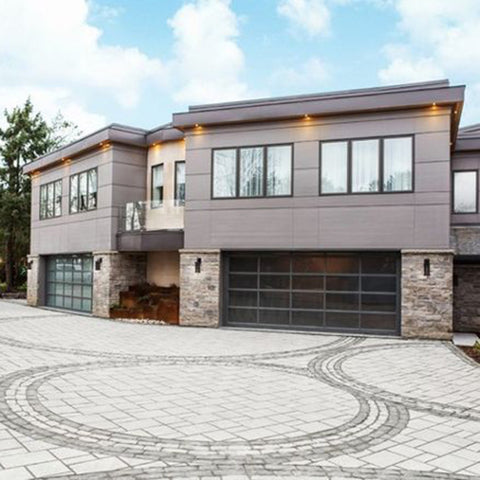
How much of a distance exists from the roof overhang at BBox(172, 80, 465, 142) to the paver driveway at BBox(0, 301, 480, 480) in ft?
20.7

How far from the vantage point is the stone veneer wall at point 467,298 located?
604 inches

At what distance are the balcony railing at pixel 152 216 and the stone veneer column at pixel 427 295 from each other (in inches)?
281

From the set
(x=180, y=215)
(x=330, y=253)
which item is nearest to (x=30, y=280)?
(x=180, y=215)

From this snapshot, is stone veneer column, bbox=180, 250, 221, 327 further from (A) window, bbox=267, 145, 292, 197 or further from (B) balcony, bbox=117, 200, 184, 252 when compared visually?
(A) window, bbox=267, 145, 292, 197

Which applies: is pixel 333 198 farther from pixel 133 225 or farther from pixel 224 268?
pixel 133 225

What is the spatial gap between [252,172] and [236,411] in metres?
9.40

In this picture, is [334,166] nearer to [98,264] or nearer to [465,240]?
[465,240]

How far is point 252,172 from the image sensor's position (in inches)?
591

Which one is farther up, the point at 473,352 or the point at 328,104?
the point at 328,104

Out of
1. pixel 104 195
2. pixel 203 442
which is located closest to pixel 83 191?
pixel 104 195

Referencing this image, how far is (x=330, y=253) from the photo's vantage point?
14297mm

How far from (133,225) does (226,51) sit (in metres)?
24.7

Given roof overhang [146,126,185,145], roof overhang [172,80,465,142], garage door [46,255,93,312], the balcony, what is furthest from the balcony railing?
garage door [46,255,93,312]

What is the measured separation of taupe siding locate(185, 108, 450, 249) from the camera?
13180 millimetres
